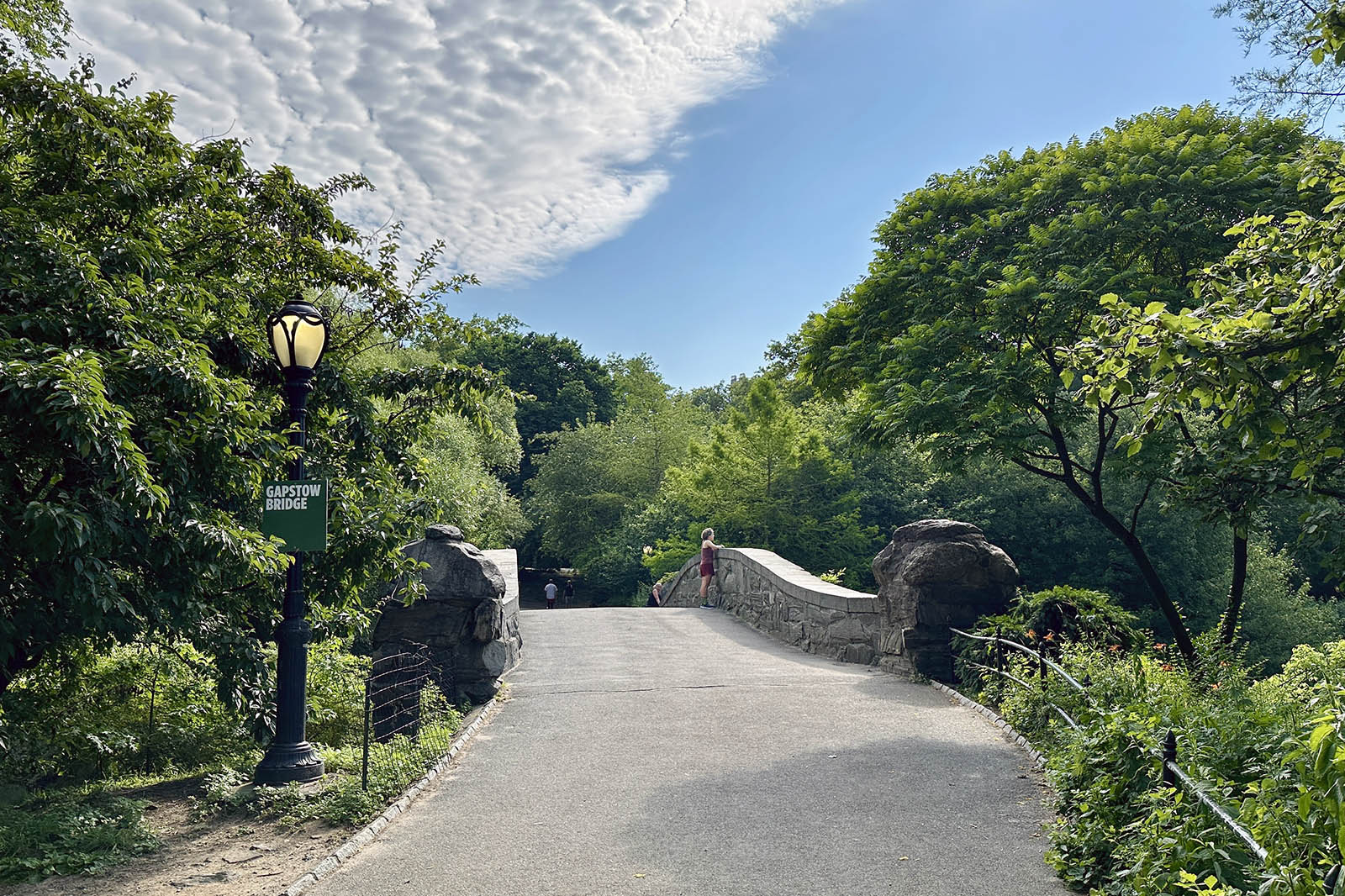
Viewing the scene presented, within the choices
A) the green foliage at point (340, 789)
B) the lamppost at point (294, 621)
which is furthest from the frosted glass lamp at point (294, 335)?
the green foliage at point (340, 789)

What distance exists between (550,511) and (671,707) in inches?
1284

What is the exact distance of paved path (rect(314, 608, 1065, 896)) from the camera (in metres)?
5.05

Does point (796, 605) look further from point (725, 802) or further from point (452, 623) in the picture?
point (725, 802)

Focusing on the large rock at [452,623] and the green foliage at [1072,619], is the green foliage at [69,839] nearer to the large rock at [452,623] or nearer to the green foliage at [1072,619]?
the large rock at [452,623]

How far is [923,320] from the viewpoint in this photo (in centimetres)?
1026

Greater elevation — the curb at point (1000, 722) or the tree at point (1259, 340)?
the tree at point (1259, 340)

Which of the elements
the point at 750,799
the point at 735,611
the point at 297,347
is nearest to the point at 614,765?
the point at 750,799

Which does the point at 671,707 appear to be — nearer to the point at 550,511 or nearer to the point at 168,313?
the point at 168,313

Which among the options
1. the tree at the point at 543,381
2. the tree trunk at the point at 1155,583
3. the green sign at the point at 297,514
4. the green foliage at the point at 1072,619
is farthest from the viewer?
the tree at the point at 543,381

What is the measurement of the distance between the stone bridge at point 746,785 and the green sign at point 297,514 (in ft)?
6.77

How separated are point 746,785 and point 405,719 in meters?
4.00

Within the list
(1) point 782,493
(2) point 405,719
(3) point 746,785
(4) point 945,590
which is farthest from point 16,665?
(1) point 782,493

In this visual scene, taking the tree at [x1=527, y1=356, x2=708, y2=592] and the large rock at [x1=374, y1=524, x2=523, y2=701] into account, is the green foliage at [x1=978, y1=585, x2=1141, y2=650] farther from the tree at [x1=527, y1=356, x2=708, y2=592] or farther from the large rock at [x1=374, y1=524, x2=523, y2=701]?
the tree at [x1=527, y1=356, x2=708, y2=592]

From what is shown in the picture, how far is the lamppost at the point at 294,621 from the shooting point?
693 cm
